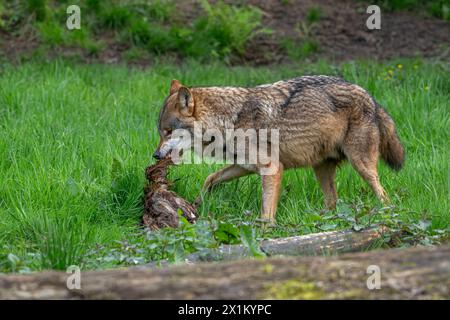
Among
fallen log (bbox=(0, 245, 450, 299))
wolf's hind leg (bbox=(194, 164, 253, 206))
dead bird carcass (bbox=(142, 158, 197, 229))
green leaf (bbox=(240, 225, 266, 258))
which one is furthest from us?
wolf's hind leg (bbox=(194, 164, 253, 206))

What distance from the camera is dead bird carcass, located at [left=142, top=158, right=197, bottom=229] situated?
288 inches

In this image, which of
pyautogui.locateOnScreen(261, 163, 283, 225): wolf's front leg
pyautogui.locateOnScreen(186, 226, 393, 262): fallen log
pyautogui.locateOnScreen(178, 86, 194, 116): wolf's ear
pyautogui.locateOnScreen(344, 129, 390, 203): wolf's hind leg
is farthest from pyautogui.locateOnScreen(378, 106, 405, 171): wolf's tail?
pyautogui.locateOnScreen(186, 226, 393, 262): fallen log

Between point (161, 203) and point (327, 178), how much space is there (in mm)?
1787

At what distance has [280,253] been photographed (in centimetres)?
590

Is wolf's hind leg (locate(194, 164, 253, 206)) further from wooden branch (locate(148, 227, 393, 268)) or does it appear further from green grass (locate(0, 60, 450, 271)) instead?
wooden branch (locate(148, 227, 393, 268))

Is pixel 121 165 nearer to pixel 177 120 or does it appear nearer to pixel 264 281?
pixel 177 120

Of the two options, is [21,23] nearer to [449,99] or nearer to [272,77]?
[272,77]

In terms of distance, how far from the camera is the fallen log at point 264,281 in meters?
3.80

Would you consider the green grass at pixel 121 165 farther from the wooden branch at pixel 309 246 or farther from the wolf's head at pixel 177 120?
the wolf's head at pixel 177 120

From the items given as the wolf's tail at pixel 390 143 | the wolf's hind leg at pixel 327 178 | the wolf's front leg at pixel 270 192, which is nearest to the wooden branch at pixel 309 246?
the wolf's front leg at pixel 270 192

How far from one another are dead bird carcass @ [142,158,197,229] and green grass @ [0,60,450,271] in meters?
0.19

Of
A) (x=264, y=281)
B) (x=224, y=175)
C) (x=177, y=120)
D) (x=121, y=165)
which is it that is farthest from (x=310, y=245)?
(x=121, y=165)

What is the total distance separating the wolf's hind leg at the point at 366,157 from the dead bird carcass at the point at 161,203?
161cm

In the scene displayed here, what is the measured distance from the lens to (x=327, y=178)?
328 inches
